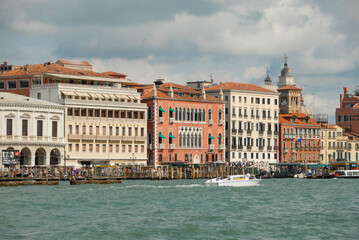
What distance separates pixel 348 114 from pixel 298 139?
985 inches

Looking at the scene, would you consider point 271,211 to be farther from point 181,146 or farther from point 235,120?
point 235,120

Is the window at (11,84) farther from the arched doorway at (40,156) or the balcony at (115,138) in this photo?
the balcony at (115,138)

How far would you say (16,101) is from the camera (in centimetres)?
8912

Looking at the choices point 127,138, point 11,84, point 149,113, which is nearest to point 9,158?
point 11,84

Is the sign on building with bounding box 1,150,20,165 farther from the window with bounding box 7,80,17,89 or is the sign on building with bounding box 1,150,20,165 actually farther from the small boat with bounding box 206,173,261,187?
the small boat with bounding box 206,173,261,187

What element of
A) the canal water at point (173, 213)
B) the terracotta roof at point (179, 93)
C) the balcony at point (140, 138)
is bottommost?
the canal water at point (173, 213)

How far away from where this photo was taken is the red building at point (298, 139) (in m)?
126

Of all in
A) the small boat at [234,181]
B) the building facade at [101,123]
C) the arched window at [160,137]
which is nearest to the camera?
the small boat at [234,181]

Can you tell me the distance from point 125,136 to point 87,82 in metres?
7.15

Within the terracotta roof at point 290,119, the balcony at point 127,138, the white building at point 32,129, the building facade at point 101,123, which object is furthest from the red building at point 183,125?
the terracotta roof at point 290,119

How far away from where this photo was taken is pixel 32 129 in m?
90.1

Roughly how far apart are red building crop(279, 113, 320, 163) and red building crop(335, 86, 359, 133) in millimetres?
17158

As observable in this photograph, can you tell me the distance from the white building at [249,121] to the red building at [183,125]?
3995mm

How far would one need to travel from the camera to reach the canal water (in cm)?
4744
